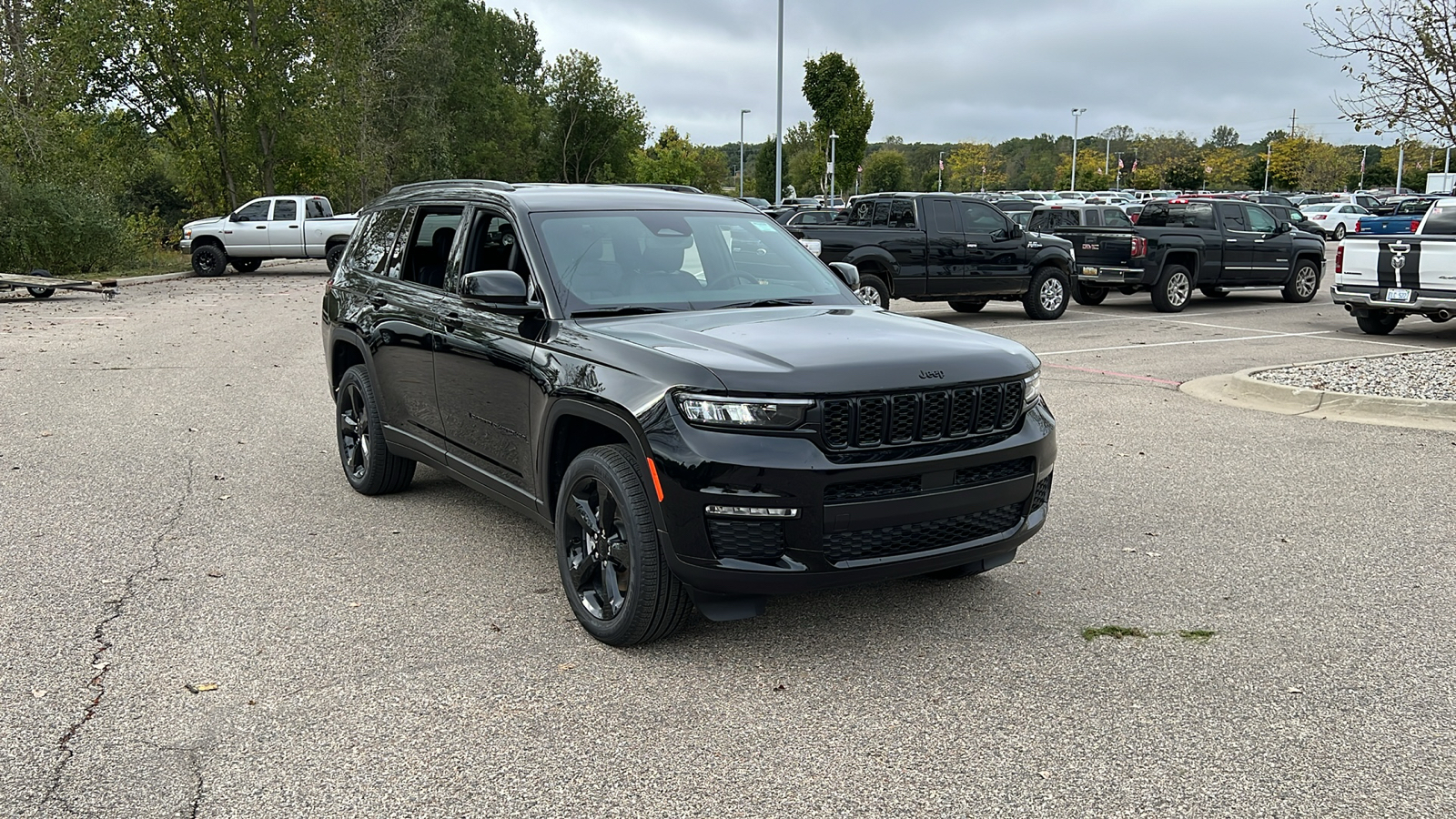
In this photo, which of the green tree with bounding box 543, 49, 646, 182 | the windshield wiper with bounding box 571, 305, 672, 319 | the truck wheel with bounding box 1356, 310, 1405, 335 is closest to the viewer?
the windshield wiper with bounding box 571, 305, 672, 319

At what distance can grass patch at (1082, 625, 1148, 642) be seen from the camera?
476 cm

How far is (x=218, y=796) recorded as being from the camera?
11.3ft

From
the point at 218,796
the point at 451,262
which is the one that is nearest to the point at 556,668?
the point at 218,796

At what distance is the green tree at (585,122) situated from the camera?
74062mm

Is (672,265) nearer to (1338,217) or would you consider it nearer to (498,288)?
(498,288)

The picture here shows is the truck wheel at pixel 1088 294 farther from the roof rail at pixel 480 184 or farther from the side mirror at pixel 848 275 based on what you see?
the roof rail at pixel 480 184

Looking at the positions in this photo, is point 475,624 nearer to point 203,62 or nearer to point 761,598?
point 761,598

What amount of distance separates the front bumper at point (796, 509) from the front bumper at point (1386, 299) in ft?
40.4

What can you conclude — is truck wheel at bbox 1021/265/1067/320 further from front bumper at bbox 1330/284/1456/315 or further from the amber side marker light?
the amber side marker light

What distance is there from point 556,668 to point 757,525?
97 centimetres

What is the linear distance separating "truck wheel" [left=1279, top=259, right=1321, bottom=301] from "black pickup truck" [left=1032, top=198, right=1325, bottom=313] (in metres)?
0.02

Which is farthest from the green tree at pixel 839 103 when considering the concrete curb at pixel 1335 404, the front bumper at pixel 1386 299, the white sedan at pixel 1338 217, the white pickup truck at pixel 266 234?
the concrete curb at pixel 1335 404

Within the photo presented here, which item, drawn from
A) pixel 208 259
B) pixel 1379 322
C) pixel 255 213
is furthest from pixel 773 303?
pixel 208 259

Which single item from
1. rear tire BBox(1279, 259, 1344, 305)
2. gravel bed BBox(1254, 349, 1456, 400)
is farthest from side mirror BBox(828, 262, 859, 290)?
rear tire BBox(1279, 259, 1344, 305)
